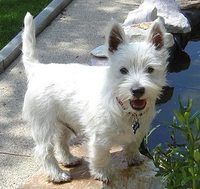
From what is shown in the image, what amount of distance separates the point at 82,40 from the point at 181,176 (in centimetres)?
425

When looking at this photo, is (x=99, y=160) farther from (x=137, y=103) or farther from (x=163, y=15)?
(x=163, y=15)

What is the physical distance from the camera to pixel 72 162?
14.4 feet

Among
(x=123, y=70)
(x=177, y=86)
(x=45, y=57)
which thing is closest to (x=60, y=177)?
(x=123, y=70)

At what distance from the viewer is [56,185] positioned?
4184mm

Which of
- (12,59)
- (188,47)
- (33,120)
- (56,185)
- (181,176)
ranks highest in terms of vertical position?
(181,176)

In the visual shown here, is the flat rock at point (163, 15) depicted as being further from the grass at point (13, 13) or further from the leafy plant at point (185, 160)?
the leafy plant at point (185, 160)

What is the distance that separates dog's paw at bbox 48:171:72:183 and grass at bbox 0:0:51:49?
298 centimetres

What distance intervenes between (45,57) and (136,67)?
10.8 feet

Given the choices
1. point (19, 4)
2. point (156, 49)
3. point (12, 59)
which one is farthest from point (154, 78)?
point (19, 4)

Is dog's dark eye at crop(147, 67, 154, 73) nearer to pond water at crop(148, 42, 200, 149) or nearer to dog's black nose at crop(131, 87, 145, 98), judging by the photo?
dog's black nose at crop(131, 87, 145, 98)

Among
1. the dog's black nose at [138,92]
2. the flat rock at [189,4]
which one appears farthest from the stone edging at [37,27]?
the dog's black nose at [138,92]

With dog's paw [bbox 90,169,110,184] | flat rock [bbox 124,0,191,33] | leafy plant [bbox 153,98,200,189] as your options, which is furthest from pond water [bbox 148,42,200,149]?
leafy plant [bbox 153,98,200,189]

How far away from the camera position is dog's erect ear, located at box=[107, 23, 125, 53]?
3.65 metres

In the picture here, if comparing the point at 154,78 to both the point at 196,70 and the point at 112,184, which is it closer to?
the point at 112,184
